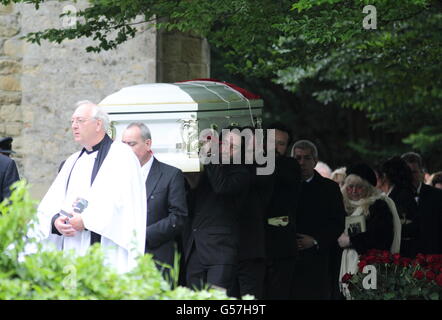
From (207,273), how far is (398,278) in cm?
150

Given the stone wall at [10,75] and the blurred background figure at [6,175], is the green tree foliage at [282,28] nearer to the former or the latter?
the stone wall at [10,75]

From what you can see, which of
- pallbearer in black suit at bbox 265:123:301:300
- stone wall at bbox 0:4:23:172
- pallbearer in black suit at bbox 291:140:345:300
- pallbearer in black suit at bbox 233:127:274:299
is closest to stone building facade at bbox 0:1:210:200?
stone wall at bbox 0:4:23:172

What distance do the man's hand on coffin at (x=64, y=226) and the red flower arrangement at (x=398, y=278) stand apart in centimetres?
258

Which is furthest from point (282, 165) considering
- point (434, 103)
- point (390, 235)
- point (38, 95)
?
point (434, 103)

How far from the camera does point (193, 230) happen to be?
7977mm

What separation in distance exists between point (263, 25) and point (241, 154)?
2.16m

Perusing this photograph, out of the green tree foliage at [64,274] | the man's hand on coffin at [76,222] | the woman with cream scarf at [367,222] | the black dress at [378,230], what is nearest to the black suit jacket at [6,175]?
the man's hand on coffin at [76,222]

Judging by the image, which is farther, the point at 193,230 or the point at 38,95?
the point at 38,95

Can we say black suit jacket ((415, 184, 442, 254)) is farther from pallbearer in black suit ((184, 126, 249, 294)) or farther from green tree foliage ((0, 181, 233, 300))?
green tree foliage ((0, 181, 233, 300))

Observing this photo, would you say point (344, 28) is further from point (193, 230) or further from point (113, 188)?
point (113, 188)

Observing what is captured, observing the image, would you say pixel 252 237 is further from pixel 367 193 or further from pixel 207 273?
pixel 367 193

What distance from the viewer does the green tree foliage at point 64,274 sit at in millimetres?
4555

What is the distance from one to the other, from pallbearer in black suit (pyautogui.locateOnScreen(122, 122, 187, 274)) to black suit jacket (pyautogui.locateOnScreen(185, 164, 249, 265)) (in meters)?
0.32

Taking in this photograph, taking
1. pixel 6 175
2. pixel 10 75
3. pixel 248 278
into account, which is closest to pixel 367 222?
pixel 248 278
